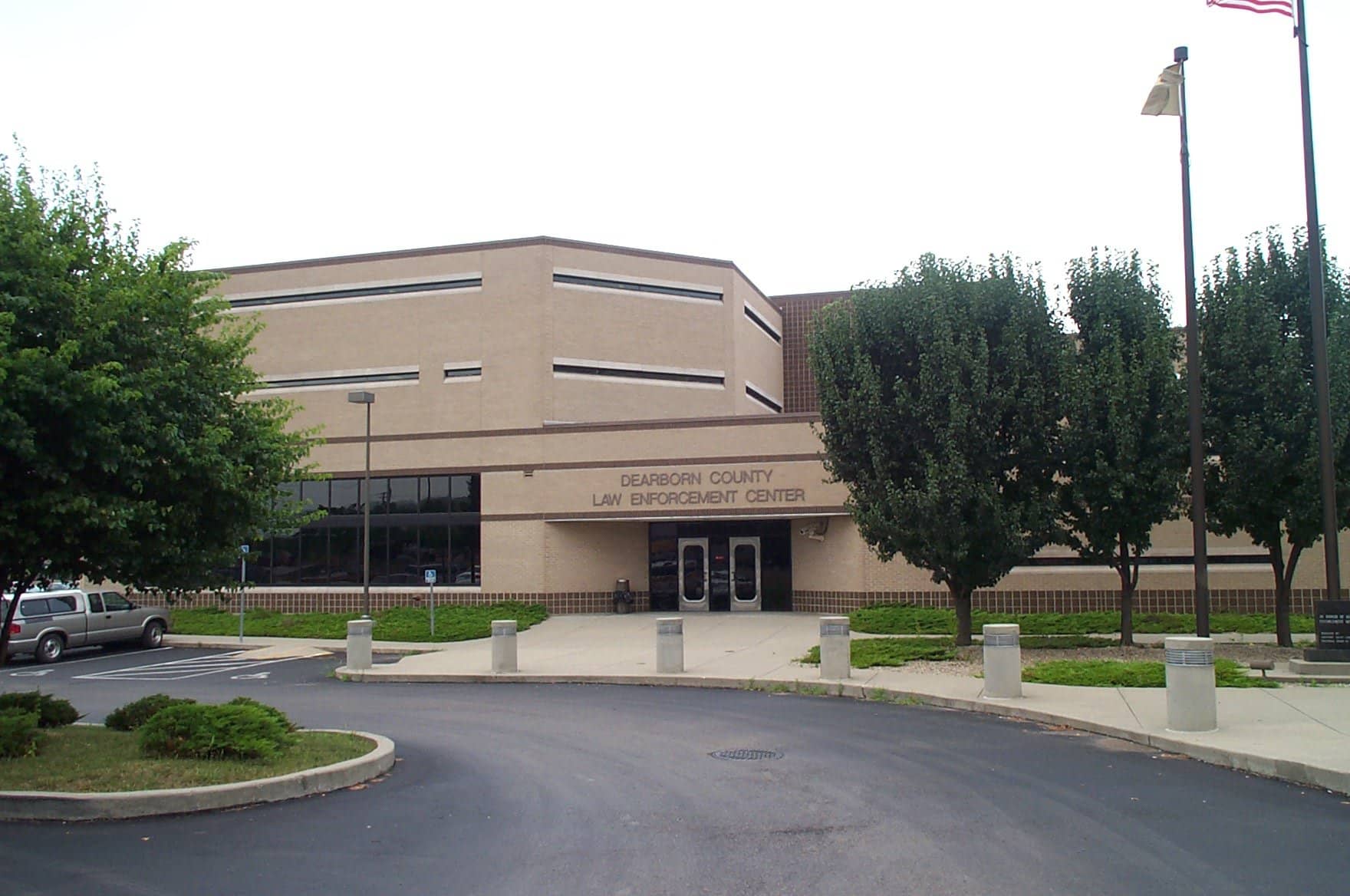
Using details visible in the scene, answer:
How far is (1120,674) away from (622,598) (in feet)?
55.3

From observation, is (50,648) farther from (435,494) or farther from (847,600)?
(847,600)

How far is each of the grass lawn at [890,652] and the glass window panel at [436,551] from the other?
530 inches

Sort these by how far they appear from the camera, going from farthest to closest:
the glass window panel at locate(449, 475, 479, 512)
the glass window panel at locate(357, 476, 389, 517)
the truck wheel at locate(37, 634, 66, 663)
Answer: the glass window panel at locate(357, 476, 389, 517) → the glass window panel at locate(449, 475, 479, 512) → the truck wheel at locate(37, 634, 66, 663)

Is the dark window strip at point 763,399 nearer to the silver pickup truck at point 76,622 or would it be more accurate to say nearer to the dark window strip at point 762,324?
the dark window strip at point 762,324

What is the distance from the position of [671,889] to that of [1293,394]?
16.2m

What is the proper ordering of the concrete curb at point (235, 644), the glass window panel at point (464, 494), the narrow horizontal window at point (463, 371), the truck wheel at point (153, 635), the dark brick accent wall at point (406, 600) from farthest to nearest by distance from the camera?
the narrow horizontal window at point (463, 371)
the glass window panel at point (464, 494)
the dark brick accent wall at point (406, 600)
the truck wheel at point (153, 635)
the concrete curb at point (235, 644)

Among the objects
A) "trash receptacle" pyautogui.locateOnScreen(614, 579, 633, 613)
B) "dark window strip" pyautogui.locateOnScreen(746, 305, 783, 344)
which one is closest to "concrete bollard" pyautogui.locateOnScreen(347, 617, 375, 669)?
"trash receptacle" pyautogui.locateOnScreen(614, 579, 633, 613)

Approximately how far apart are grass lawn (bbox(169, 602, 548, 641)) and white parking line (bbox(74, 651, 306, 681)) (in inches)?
128

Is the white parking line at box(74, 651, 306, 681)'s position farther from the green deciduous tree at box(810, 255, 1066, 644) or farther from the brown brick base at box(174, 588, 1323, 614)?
the green deciduous tree at box(810, 255, 1066, 644)

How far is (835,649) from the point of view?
1755 centimetres

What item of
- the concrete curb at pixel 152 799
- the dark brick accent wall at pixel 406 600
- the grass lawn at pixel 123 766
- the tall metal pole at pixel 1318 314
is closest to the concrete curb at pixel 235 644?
the dark brick accent wall at pixel 406 600

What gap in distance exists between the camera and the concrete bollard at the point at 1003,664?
15.0 m

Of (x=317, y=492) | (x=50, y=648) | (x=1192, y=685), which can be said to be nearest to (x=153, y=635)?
(x=50, y=648)

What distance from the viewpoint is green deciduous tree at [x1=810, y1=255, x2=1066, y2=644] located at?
62.9 feet
